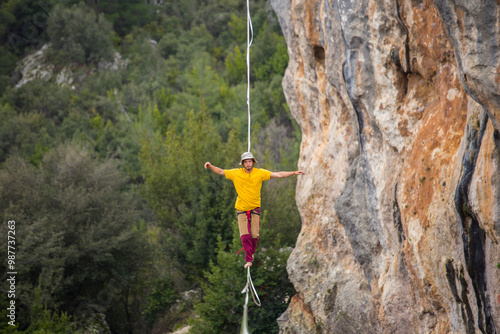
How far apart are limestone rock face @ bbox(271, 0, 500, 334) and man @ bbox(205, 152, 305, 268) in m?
1.70

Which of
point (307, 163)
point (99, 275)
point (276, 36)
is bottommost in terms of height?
point (99, 275)

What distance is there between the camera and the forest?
16.7m

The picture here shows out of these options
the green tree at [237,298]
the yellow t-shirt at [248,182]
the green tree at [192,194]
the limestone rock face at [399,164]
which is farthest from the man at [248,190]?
the green tree at [192,194]

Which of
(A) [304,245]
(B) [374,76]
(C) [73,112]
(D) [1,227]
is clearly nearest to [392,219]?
(B) [374,76]

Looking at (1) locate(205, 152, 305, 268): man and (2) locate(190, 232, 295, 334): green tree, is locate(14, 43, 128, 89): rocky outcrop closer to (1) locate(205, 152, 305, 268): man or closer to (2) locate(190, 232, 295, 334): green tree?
(2) locate(190, 232, 295, 334): green tree

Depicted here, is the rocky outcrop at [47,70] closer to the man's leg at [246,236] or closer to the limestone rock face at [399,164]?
the limestone rock face at [399,164]

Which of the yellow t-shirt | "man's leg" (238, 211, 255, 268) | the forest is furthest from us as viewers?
the forest

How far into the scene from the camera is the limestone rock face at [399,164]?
539 centimetres

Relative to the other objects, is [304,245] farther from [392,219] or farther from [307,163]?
[392,219]

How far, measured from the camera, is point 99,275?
779 inches

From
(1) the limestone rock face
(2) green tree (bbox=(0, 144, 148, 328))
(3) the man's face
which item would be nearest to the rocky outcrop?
(2) green tree (bbox=(0, 144, 148, 328))

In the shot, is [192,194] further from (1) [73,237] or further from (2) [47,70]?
(2) [47,70]

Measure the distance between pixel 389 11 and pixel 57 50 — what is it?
142 ft

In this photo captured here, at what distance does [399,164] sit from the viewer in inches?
312
